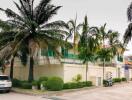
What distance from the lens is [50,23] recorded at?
1026 inches

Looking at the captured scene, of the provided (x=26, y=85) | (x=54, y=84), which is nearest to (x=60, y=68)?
(x=54, y=84)

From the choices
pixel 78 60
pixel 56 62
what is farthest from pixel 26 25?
pixel 78 60

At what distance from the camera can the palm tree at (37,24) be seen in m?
25.4

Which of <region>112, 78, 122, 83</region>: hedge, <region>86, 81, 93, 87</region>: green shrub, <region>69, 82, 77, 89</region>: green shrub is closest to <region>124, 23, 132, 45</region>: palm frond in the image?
<region>69, 82, 77, 89</region>: green shrub

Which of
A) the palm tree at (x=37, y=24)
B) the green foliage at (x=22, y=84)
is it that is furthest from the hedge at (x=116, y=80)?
the green foliage at (x=22, y=84)

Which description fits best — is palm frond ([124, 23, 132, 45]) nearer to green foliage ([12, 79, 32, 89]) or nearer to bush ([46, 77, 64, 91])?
bush ([46, 77, 64, 91])

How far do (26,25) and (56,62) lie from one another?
16.5ft

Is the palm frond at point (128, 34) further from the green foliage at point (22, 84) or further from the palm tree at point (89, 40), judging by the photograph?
the green foliage at point (22, 84)

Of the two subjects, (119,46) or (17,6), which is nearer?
(17,6)

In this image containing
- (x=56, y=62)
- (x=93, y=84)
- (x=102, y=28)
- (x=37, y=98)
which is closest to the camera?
(x=37, y=98)

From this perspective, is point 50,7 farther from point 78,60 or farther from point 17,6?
point 78,60

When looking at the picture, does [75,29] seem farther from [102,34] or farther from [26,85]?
[26,85]

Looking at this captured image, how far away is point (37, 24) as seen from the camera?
25516 millimetres

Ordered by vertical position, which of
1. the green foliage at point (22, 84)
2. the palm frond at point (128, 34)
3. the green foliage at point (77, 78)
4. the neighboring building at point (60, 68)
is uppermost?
the palm frond at point (128, 34)
